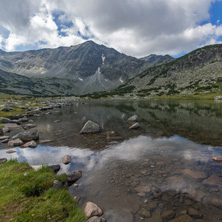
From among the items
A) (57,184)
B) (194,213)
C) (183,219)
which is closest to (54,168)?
(57,184)

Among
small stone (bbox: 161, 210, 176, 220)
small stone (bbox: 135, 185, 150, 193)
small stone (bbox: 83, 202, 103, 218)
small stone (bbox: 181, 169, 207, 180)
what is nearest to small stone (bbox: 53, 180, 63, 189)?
small stone (bbox: 83, 202, 103, 218)

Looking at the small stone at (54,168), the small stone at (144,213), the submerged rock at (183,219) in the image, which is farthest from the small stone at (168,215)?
the small stone at (54,168)

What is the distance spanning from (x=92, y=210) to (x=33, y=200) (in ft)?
9.15

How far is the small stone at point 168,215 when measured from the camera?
6.29 m

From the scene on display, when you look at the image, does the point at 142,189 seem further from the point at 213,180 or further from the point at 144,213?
the point at 213,180

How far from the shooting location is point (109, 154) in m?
13.9

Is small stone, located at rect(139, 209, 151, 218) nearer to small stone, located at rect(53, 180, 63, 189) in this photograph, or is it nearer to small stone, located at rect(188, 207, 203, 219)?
small stone, located at rect(188, 207, 203, 219)

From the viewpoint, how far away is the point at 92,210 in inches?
256

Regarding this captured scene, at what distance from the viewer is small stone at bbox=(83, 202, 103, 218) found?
6379 mm

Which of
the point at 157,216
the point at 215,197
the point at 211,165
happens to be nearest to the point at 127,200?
the point at 157,216

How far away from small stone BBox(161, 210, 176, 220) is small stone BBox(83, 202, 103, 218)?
298 cm

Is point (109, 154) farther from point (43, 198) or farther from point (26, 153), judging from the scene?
point (26, 153)

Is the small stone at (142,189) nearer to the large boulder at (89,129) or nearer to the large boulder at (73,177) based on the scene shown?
the large boulder at (73,177)

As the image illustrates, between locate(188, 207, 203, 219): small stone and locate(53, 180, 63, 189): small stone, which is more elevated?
locate(53, 180, 63, 189): small stone
